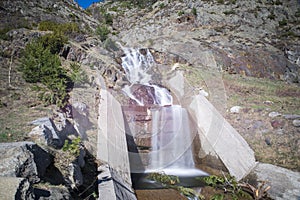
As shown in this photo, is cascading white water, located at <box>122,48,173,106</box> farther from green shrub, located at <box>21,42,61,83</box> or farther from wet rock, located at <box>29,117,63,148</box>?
wet rock, located at <box>29,117,63,148</box>

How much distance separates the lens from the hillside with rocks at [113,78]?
4.23 m

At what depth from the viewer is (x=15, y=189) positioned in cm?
208

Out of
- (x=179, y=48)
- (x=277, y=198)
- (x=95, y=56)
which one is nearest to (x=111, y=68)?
(x=95, y=56)

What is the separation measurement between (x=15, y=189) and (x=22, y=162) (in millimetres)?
1057

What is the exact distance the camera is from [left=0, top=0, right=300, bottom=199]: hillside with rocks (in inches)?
167

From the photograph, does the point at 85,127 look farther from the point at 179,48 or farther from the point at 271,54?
the point at 271,54

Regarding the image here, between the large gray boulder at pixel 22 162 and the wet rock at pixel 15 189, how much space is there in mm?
666

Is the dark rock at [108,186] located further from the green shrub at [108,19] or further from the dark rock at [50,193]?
the green shrub at [108,19]

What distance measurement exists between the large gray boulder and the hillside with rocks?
0.6 inches

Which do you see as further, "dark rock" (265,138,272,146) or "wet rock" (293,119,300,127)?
"wet rock" (293,119,300,127)

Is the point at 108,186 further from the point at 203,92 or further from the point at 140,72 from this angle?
the point at 140,72

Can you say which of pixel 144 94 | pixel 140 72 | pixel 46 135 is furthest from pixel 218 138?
Answer: pixel 140 72

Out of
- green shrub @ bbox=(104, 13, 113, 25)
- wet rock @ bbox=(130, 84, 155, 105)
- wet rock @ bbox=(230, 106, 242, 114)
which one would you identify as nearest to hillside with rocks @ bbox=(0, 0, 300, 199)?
wet rock @ bbox=(230, 106, 242, 114)

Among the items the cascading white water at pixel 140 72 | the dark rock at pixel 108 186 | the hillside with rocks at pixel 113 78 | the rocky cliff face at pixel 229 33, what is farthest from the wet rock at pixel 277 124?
the rocky cliff face at pixel 229 33
